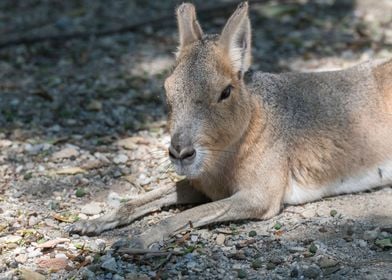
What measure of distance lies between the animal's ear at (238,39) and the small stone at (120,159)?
1529 millimetres

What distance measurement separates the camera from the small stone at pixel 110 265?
4.44m

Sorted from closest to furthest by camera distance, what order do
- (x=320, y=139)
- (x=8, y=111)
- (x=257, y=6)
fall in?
(x=320, y=139)
(x=8, y=111)
(x=257, y=6)

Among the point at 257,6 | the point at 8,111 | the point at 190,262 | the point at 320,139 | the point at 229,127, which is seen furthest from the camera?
the point at 257,6

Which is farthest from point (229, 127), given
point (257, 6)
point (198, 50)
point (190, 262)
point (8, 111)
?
point (257, 6)

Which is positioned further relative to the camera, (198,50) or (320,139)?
(320,139)

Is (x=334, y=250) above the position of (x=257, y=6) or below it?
below

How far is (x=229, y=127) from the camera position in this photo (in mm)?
4879

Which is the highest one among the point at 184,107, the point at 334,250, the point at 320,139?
the point at 184,107

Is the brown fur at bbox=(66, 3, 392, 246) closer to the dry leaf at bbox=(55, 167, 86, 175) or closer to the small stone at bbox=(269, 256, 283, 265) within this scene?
the small stone at bbox=(269, 256, 283, 265)

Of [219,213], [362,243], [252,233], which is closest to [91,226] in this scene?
[219,213]

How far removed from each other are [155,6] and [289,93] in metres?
4.71

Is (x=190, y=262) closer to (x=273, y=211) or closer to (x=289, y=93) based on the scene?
(x=273, y=211)

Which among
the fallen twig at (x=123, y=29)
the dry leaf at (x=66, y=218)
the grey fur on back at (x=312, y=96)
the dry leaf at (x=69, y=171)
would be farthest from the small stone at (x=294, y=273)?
the fallen twig at (x=123, y=29)

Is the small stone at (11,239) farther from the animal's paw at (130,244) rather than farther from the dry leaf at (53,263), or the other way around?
the animal's paw at (130,244)
